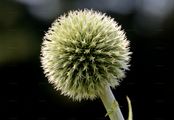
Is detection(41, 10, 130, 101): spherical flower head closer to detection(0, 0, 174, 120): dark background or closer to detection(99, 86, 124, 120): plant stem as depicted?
detection(99, 86, 124, 120): plant stem

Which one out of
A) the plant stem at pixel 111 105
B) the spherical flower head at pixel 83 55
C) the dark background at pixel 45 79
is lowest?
the plant stem at pixel 111 105

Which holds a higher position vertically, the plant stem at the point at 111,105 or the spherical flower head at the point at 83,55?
the spherical flower head at the point at 83,55

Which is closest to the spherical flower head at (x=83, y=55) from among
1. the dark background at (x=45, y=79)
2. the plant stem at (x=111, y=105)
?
the plant stem at (x=111, y=105)

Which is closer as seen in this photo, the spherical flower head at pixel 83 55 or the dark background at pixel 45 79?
the spherical flower head at pixel 83 55

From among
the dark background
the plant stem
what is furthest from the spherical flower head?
the dark background

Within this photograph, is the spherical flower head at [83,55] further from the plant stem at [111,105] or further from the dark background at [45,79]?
the dark background at [45,79]
